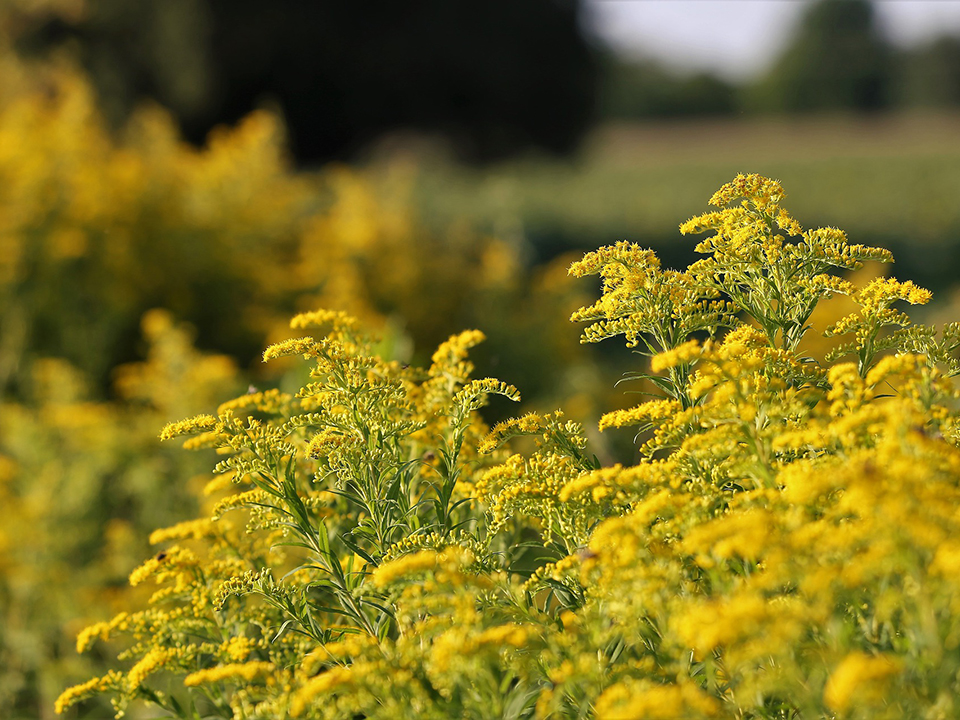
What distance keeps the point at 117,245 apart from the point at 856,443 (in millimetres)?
6049

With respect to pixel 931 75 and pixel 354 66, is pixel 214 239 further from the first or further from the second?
pixel 931 75

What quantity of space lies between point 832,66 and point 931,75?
8519 mm

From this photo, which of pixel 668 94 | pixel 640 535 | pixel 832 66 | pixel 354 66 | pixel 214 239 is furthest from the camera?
pixel 832 66

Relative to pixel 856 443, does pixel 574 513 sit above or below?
above

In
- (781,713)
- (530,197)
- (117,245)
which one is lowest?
(781,713)

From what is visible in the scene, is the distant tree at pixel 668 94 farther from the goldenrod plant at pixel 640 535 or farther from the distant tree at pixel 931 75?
the goldenrod plant at pixel 640 535

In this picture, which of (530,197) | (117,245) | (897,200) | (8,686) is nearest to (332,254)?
(117,245)

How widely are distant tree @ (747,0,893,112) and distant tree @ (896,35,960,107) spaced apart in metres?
2.34

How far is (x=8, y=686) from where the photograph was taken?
3.38m

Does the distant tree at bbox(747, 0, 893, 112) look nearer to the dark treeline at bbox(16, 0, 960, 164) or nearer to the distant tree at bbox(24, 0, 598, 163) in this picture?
the dark treeline at bbox(16, 0, 960, 164)

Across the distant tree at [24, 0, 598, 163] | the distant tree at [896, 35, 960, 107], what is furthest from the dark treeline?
the distant tree at [896, 35, 960, 107]

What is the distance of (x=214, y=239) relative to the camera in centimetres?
701

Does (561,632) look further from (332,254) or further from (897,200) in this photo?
(897,200)

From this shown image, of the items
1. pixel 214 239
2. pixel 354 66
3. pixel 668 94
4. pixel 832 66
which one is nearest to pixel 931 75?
pixel 832 66
